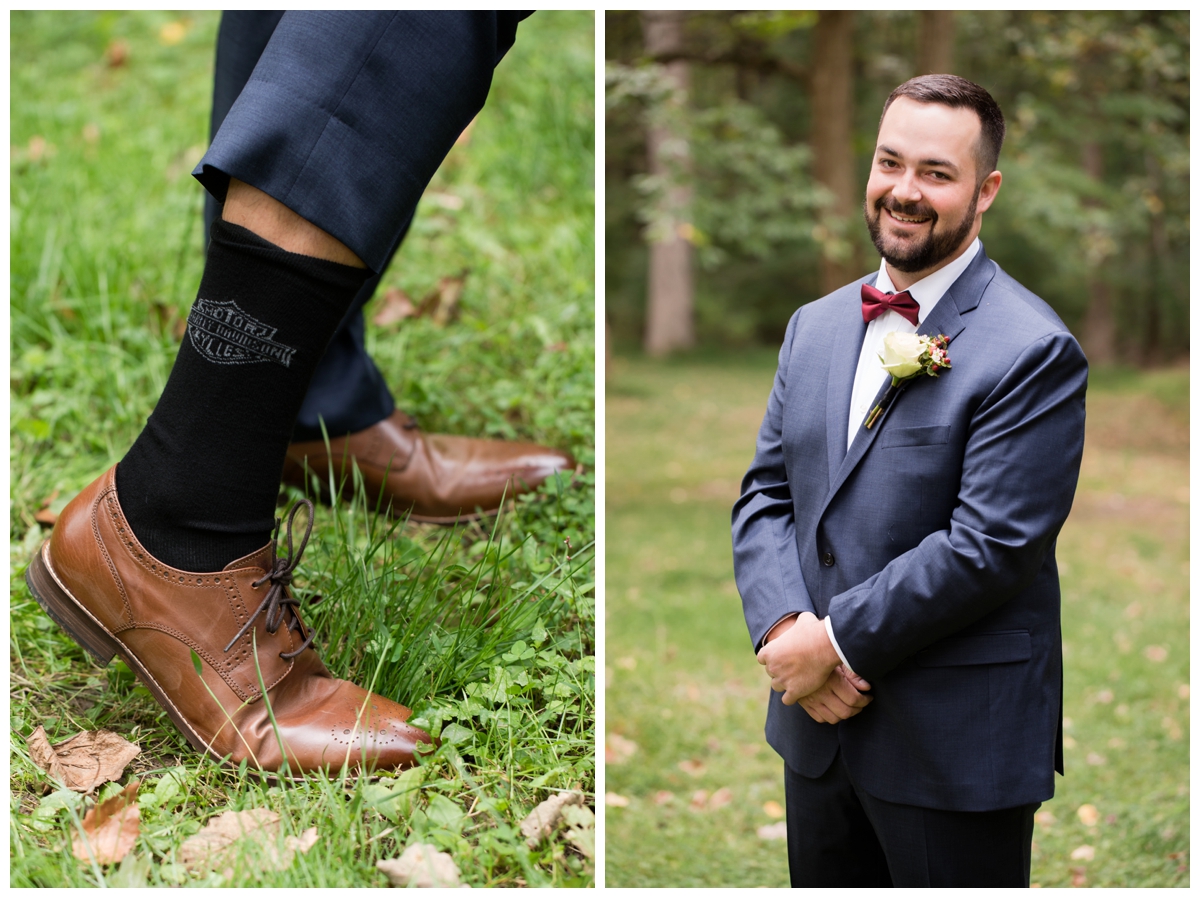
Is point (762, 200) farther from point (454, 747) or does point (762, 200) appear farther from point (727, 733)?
point (454, 747)

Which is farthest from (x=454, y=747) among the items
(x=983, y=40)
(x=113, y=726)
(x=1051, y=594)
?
(x=983, y=40)

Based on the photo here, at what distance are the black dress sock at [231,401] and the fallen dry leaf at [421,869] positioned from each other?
24.6 inches

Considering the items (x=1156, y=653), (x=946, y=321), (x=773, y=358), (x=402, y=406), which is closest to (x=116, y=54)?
(x=402, y=406)

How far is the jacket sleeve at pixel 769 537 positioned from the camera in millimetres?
1642

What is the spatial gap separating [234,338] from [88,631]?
0.67m

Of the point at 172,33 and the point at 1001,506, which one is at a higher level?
the point at 172,33

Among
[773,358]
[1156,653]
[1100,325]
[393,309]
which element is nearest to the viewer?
[393,309]

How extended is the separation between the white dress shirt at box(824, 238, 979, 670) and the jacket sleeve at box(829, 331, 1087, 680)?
0.45 feet

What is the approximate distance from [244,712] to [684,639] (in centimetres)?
299

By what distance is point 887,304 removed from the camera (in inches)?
62.9

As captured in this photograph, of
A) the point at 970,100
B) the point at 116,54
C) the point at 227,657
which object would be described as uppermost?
the point at 116,54

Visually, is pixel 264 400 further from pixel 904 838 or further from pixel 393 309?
pixel 393 309

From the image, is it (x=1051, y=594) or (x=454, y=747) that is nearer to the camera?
(x=1051, y=594)

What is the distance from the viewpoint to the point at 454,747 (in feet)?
5.79
